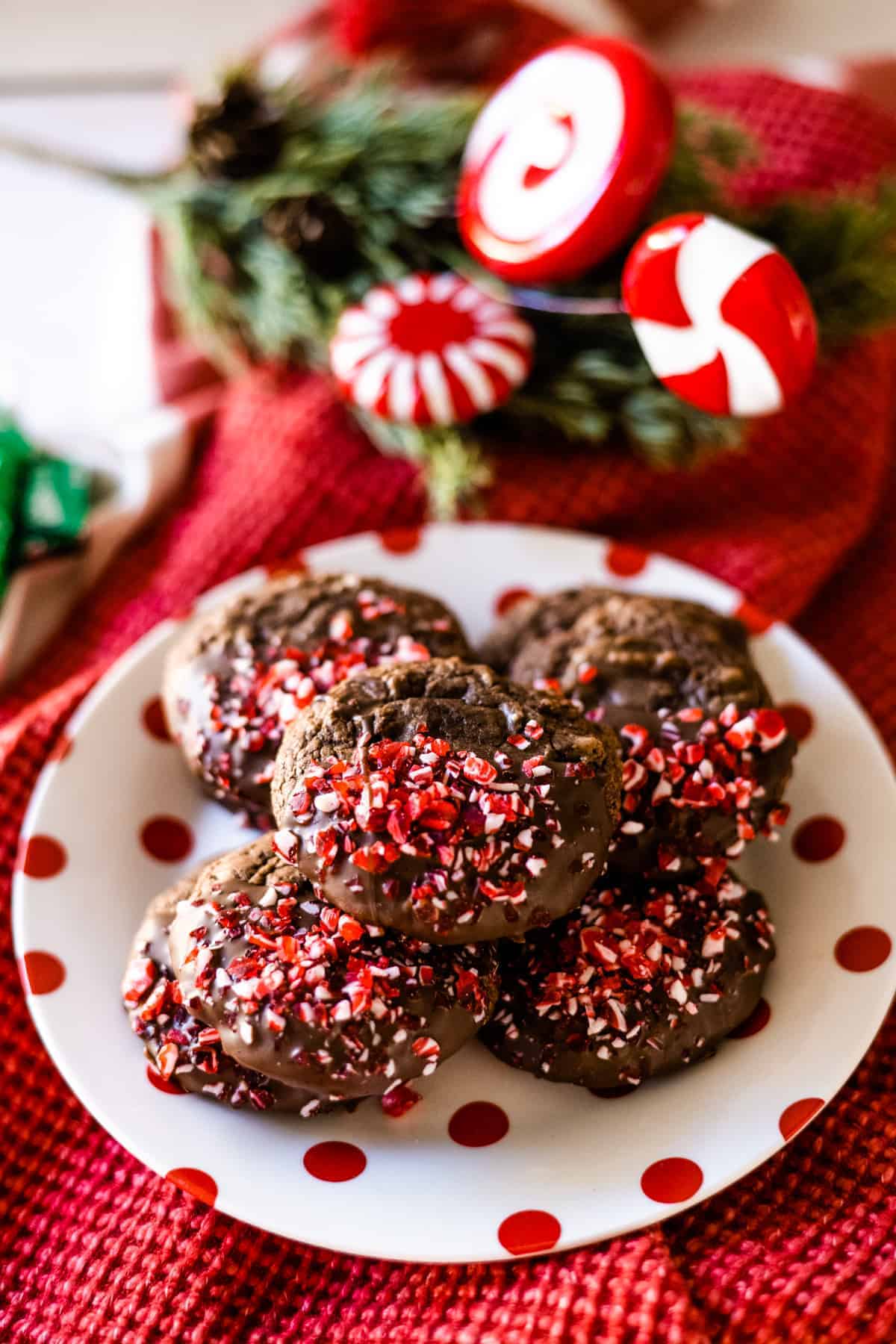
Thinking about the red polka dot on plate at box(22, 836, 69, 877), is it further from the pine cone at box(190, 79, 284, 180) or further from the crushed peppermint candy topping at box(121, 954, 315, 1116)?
the pine cone at box(190, 79, 284, 180)

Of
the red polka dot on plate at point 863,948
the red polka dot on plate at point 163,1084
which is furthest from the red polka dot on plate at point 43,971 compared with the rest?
the red polka dot on plate at point 863,948

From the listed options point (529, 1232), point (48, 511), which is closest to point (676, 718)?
point (529, 1232)

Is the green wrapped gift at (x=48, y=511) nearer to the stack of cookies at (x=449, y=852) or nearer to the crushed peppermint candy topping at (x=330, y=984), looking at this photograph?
the stack of cookies at (x=449, y=852)

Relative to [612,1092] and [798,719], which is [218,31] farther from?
[612,1092]

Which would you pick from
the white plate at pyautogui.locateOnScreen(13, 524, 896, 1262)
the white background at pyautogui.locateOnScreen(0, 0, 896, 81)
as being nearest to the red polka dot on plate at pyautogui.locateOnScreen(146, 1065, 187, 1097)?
the white plate at pyautogui.locateOnScreen(13, 524, 896, 1262)

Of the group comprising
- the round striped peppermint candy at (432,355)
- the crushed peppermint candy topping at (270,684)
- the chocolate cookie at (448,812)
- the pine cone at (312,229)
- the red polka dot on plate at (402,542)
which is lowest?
the red polka dot on plate at (402,542)
